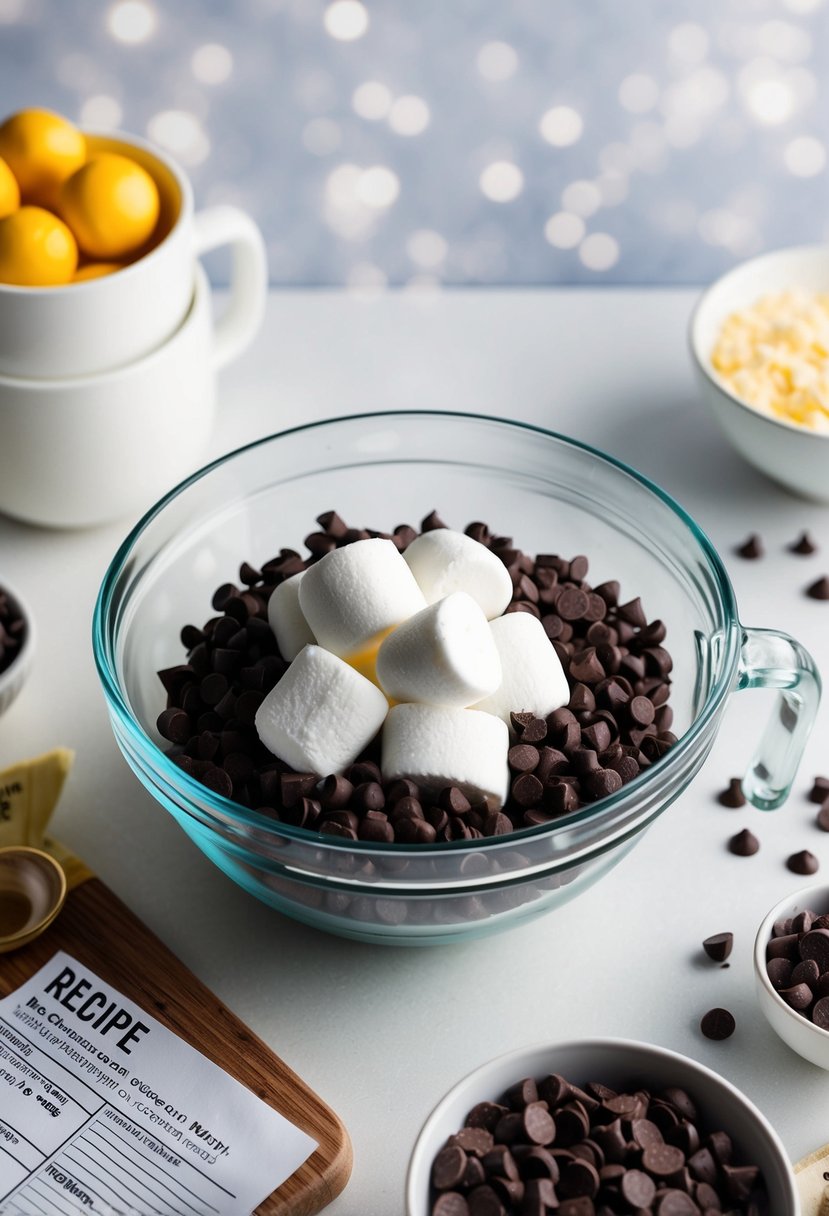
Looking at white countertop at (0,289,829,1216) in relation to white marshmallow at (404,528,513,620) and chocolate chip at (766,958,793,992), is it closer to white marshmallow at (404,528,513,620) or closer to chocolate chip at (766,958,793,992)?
chocolate chip at (766,958,793,992)

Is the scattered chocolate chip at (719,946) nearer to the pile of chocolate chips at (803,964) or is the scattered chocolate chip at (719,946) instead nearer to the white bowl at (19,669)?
the pile of chocolate chips at (803,964)

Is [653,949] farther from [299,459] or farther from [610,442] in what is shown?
[610,442]

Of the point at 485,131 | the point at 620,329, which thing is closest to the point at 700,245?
the point at 620,329

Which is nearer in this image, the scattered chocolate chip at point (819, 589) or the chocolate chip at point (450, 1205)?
the chocolate chip at point (450, 1205)

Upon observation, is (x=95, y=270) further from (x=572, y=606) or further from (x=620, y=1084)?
(x=620, y=1084)

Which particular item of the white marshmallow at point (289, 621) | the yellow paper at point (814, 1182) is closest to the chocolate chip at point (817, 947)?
the yellow paper at point (814, 1182)

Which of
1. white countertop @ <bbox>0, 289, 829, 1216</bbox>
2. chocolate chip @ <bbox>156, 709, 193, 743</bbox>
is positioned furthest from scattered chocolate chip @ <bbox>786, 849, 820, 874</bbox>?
chocolate chip @ <bbox>156, 709, 193, 743</bbox>

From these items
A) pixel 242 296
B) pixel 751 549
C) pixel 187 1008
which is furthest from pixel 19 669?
pixel 751 549
